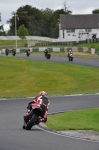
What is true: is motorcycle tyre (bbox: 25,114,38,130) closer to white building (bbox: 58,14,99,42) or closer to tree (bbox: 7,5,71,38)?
white building (bbox: 58,14,99,42)

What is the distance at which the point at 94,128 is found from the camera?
17141mm

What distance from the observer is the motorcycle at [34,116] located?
654 inches

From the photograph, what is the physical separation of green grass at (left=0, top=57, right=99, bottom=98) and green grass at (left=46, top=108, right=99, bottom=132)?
10.8 m

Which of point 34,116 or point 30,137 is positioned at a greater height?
point 34,116

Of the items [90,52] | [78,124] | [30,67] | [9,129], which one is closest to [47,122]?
[78,124]

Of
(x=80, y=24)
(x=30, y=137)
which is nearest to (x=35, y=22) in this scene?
(x=80, y=24)

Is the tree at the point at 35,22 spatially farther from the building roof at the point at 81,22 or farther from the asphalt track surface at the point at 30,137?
the asphalt track surface at the point at 30,137

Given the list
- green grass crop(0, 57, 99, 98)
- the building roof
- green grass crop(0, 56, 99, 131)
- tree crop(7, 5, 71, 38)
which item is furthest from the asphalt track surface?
tree crop(7, 5, 71, 38)

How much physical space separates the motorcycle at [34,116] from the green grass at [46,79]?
14826mm

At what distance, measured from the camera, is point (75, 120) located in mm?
19516

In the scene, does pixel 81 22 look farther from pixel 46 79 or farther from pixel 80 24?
pixel 46 79

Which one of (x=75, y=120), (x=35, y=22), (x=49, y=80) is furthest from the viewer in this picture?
(x=35, y=22)

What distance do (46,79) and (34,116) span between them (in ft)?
85.4

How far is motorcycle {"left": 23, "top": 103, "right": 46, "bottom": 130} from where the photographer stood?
16614mm
